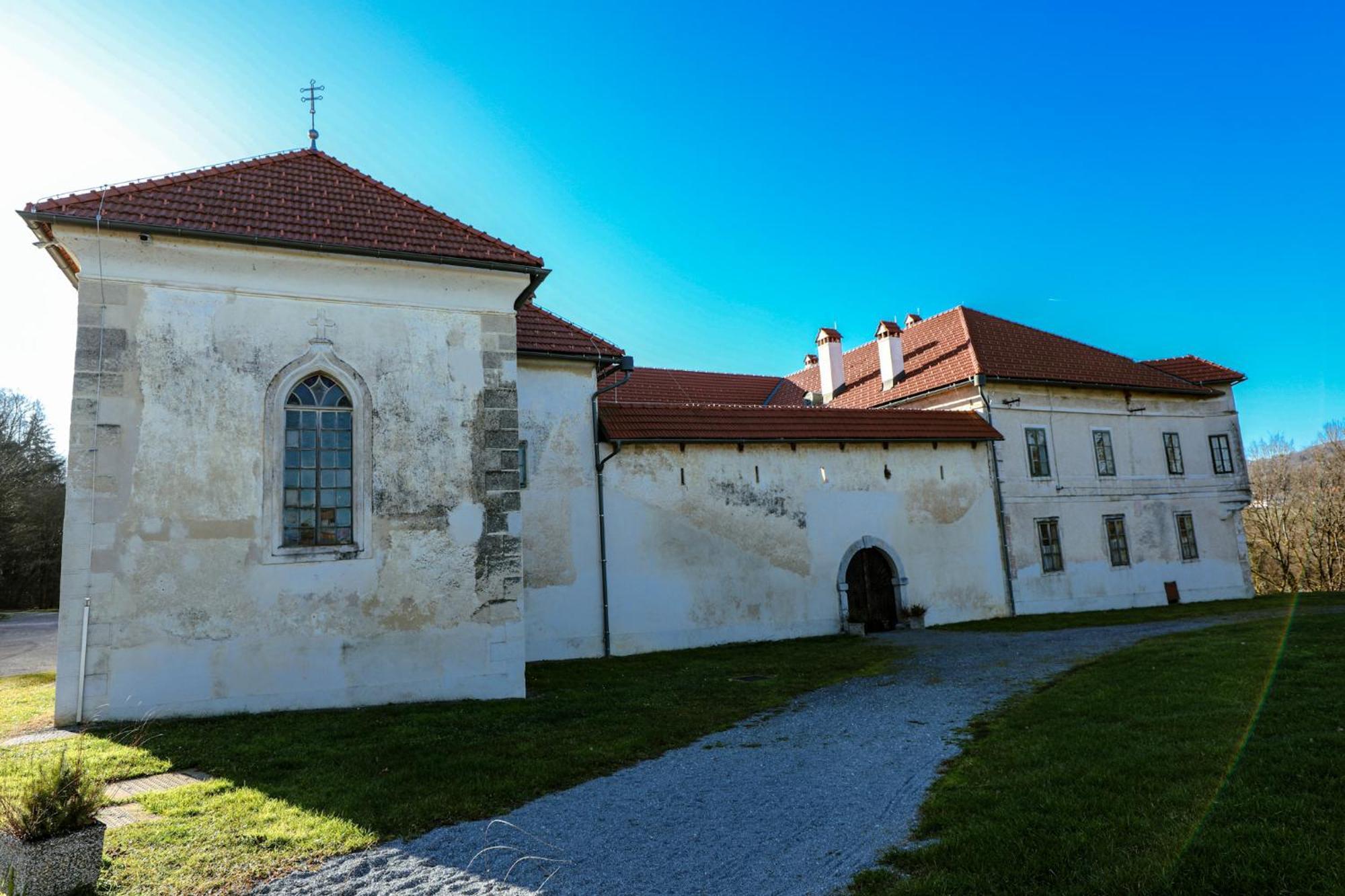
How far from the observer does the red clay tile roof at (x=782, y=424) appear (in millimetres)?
16094

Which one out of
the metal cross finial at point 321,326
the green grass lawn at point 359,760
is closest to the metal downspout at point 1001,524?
the green grass lawn at point 359,760

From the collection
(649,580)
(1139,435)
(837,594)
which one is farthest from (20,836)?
(1139,435)

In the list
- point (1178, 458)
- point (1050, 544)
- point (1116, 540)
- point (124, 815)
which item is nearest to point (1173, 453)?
point (1178, 458)

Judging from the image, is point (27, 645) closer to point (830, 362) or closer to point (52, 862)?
point (52, 862)

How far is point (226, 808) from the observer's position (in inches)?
218

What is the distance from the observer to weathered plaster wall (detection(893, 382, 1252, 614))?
20.7m

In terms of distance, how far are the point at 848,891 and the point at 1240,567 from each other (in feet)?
87.9

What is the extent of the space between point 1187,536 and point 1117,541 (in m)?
3.23

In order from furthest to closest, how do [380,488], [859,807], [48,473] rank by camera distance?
[48,473]
[380,488]
[859,807]

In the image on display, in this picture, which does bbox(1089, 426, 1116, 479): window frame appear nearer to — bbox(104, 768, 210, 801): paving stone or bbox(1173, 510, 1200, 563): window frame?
bbox(1173, 510, 1200, 563): window frame

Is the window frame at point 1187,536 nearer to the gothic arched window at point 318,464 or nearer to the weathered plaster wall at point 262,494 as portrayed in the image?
the weathered plaster wall at point 262,494

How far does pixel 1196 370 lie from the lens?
1013 inches

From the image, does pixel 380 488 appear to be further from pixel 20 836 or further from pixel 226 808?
pixel 20 836

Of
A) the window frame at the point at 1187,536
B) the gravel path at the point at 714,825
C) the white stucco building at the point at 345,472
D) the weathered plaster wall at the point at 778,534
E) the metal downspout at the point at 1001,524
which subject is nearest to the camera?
the gravel path at the point at 714,825
